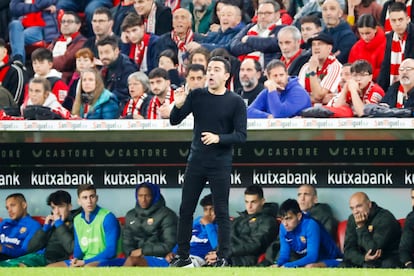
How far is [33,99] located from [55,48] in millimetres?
2125

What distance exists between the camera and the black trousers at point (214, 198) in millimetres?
9484

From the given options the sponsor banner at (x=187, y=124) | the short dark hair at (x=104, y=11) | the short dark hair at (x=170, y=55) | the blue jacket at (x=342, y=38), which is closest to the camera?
the sponsor banner at (x=187, y=124)

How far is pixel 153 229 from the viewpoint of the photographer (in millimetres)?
11859

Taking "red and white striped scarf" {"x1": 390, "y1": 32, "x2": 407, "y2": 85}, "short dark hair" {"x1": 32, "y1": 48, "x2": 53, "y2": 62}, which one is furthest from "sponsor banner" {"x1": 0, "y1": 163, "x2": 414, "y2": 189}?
"short dark hair" {"x1": 32, "y1": 48, "x2": 53, "y2": 62}

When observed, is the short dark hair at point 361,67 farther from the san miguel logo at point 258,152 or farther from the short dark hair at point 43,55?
the short dark hair at point 43,55

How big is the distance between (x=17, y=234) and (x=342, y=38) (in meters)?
4.18

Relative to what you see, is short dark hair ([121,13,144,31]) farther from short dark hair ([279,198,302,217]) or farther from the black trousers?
the black trousers

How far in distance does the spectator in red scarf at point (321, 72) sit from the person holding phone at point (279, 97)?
1.19 feet

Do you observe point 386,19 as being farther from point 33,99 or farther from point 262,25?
point 33,99

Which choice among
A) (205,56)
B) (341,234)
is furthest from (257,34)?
(341,234)

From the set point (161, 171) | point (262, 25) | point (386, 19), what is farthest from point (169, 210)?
point (386, 19)

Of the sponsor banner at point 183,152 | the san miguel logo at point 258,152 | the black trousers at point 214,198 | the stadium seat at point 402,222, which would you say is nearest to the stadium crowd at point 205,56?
the sponsor banner at point 183,152

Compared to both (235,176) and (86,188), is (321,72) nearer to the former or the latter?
(235,176)

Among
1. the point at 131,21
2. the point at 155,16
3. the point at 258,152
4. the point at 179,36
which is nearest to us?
the point at 258,152
